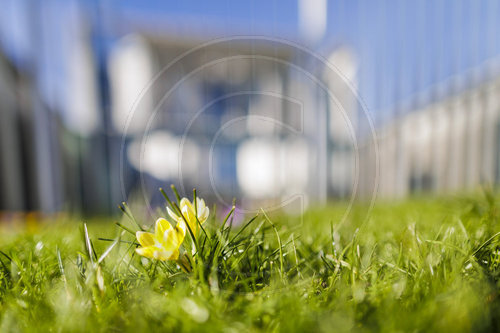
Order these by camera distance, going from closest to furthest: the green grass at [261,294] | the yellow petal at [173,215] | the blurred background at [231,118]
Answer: the green grass at [261,294]
the yellow petal at [173,215]
the blurred background at [231,118]

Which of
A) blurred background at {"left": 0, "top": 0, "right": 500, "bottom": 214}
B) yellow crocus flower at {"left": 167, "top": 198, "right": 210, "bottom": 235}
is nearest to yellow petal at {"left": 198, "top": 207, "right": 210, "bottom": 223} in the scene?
yellow crocus flower at {"left": 167, "top": 198, "right": 210, "bottom": 235}

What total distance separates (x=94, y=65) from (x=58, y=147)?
43.8 inches

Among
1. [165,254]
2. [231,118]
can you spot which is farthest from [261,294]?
[231,118]

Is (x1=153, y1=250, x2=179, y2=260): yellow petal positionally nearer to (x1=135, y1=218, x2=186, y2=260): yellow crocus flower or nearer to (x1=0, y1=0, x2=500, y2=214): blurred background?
(x1=135, y1=218, x2=186, y2=260): yellow crocus flower

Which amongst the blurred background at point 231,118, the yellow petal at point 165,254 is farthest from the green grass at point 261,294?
the blurred background at point 231,118

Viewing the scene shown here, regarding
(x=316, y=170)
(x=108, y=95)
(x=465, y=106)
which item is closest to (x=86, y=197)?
(x=108, y=95)

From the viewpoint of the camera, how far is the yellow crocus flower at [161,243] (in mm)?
288

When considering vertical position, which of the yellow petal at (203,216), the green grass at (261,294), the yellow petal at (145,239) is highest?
the yellow petal at (203,216)

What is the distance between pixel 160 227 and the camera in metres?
0.31

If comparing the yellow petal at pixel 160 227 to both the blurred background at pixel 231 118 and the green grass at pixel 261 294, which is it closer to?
the green grass at pixel 261 294

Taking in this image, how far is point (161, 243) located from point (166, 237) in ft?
0.05

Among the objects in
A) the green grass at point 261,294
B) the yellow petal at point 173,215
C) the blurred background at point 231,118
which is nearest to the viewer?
the green grass at point 261,294

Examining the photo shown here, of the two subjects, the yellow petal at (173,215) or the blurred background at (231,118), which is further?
the blurred background at (231,118)

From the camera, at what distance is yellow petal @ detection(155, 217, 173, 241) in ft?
1.00
